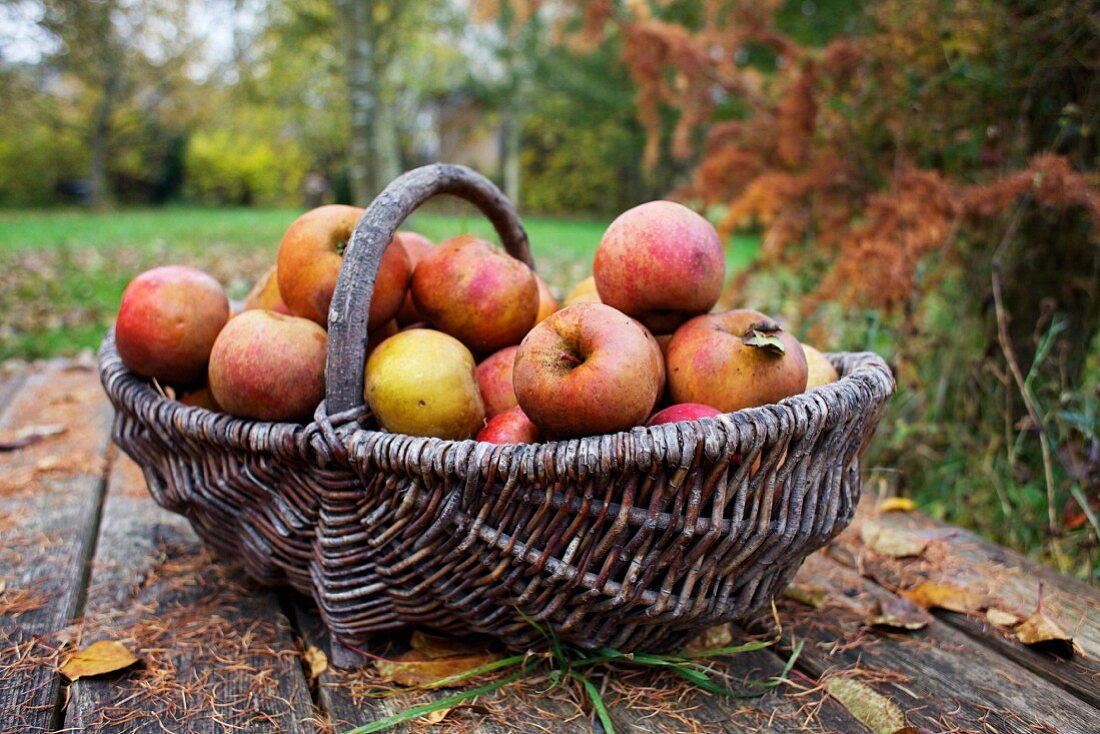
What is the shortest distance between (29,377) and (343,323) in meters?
2.79

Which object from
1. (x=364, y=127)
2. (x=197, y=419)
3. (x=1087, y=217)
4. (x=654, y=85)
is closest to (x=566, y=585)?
(x=197, y=419)

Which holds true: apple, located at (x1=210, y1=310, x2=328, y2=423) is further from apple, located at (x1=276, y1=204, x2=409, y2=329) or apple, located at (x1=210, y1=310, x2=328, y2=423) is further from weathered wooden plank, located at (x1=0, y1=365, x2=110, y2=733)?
weathered wooden plank, located at (x1=0, y1=365, x2=110, y2=733)

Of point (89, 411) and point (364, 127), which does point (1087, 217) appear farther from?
point (364, 127)

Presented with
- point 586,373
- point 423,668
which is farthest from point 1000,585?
point 423,668

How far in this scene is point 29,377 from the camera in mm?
3314

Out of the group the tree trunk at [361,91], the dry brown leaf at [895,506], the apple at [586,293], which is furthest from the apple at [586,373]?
the tree trunk at [361,91]

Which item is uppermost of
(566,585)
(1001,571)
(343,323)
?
(343,323)

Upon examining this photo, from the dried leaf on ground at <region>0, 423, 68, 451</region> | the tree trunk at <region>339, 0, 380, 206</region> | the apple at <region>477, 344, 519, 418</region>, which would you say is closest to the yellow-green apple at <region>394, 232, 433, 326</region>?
the apple at <region>477, 344, 519, 418</region>

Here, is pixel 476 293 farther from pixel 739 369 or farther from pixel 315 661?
pixel 315 661

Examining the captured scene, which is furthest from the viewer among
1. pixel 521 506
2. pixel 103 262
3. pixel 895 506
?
pixel 103 262

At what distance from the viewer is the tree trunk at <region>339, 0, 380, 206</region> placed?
20.2 feet

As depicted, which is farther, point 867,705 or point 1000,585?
point 1000,585

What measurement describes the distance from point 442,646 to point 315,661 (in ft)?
0.74

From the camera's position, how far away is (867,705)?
126cm
